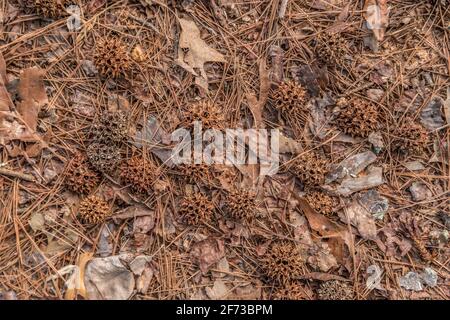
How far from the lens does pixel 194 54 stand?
9.33 ft

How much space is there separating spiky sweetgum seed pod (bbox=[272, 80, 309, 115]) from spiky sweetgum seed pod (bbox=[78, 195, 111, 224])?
145cm

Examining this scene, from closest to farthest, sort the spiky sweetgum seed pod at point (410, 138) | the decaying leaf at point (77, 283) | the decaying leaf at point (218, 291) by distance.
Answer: the decaying leaf at point (77, 283)
the decaying leaf at point (218, 291)
the spiky sweetgum seed pod at point (410, 138)

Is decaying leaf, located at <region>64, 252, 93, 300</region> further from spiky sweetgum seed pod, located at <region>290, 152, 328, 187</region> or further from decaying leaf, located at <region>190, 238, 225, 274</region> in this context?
spiky sweetgum seed pod, located at <region>290, 152, 328, 187</region>

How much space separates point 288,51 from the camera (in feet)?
9.53

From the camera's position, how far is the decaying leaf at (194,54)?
284 cm

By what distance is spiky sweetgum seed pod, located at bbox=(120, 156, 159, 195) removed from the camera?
8.80 feet

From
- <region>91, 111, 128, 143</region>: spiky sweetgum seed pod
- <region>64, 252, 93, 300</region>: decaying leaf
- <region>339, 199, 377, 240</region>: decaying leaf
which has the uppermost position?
<region>91, 111, 128, 143</region>: spiky sweetgum seed pod

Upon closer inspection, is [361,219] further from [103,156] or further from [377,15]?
[103,156]

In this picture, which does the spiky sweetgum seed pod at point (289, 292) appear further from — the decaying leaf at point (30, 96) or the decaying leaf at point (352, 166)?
the decaying leaf at point (30, 96)

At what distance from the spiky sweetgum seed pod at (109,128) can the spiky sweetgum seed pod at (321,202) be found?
4.68ft

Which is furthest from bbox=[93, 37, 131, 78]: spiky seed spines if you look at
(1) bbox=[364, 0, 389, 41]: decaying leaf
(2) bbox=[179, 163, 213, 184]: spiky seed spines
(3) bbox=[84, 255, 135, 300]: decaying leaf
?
(1) bbox=[364, 0, 389, 41]: decaying leaf

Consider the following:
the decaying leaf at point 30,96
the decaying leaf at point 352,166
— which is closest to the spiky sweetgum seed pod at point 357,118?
the decaying leaf at point 352,166
